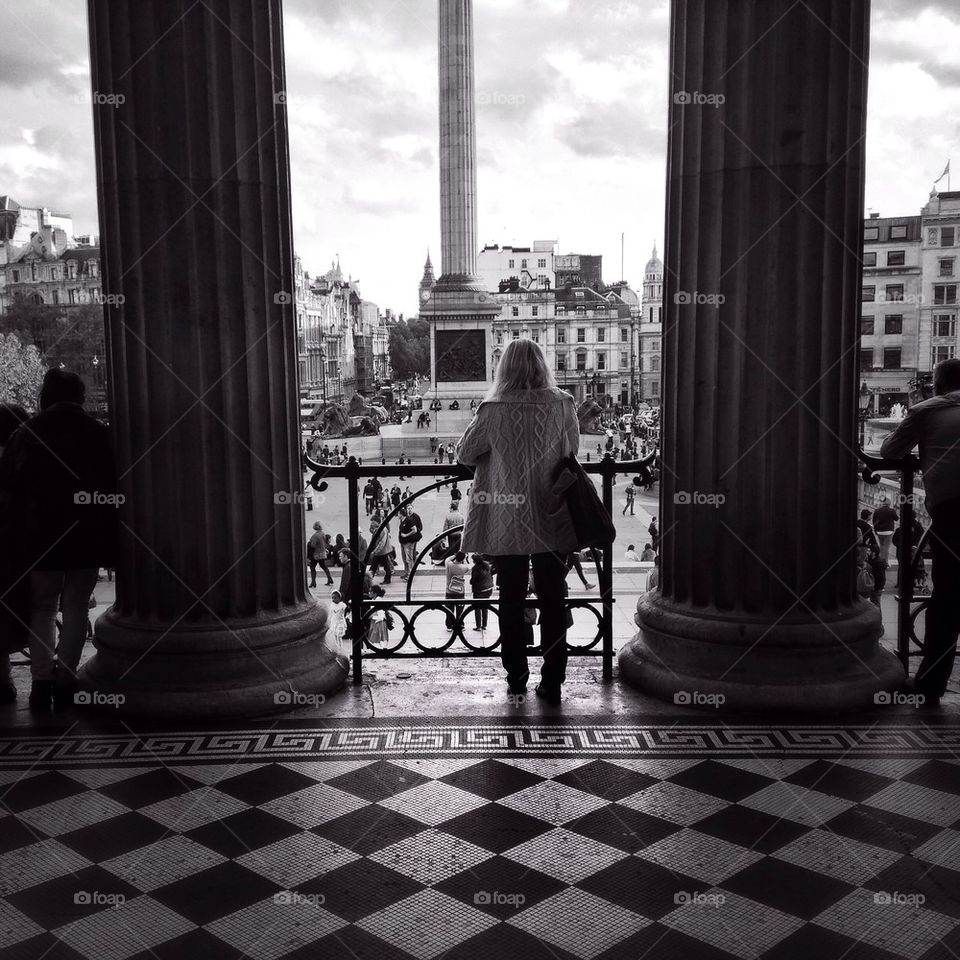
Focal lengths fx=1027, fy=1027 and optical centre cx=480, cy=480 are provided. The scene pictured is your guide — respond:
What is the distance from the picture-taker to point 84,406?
4.84 m

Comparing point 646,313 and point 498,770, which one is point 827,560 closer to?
point 498,770

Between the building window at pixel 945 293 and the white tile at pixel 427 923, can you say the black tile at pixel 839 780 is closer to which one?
the white tile at pixel 427 923

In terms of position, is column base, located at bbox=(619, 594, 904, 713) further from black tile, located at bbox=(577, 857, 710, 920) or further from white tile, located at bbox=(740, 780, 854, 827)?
black tile, located at bbox=(577, 857, 710, 920)

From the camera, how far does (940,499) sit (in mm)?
4629

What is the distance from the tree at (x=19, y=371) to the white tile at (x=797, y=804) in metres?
39.7

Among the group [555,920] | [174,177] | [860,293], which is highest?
[174,177]

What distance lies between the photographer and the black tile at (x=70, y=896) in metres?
2.95

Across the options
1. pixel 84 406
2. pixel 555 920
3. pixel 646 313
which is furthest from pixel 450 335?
pixel 646 313

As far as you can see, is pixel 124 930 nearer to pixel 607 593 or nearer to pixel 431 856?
pixel 431 856

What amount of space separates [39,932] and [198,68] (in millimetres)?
3469

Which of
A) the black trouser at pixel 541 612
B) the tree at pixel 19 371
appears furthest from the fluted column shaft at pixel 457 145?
the black trouser at pixel 541 612

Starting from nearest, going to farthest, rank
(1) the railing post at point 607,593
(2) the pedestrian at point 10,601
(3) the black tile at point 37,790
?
(3) the black tile at point 37,790, (2) the pedestrian at point 10,601, (1) the railing post at point 607,593

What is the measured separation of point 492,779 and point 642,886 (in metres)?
0.94

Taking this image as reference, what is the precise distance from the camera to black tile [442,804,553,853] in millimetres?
3406
